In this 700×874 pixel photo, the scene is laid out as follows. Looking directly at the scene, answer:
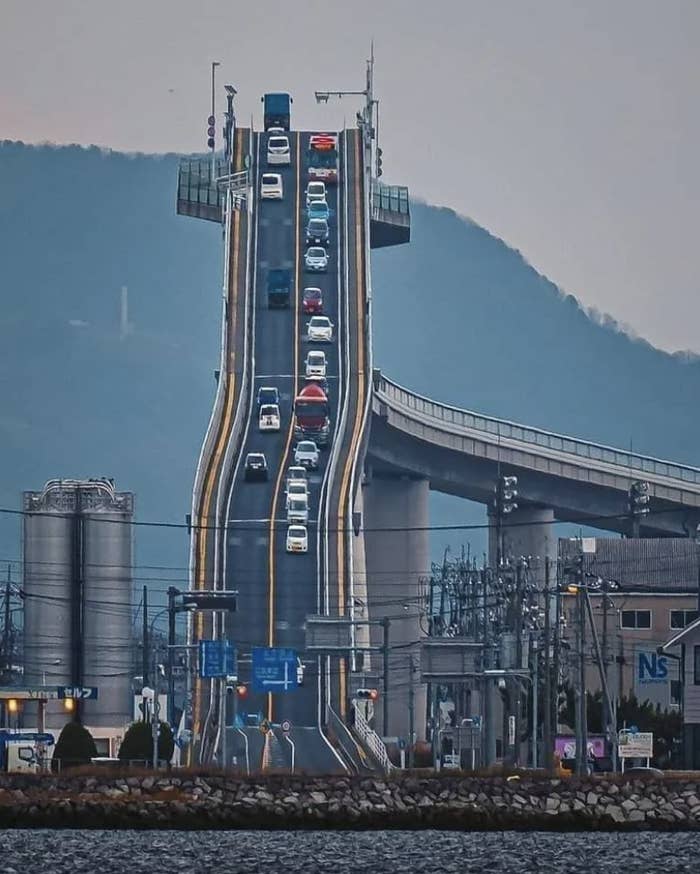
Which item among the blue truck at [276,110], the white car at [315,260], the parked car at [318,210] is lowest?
the white car at [315,260]

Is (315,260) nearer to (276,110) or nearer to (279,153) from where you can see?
(279,153)

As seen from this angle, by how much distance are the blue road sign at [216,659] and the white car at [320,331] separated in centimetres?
3807

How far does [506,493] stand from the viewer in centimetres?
14500

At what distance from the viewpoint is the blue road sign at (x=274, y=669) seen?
102375 mm

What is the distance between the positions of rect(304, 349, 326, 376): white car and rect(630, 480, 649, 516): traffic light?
25.9m

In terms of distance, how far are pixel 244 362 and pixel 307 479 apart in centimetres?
1116

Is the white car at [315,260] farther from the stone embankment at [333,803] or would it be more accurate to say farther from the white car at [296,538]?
the stone embankment at [333,803]

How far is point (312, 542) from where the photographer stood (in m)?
125

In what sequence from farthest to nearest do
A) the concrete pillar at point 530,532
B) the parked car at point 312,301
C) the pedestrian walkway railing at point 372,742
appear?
1. the concrete pillar at point 530,532
2. the parked car at point 312,301
3. the pedestrian walkway railing at point 372,742

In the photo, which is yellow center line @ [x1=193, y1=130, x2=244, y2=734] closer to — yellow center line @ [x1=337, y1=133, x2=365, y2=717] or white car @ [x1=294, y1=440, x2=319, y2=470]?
white car @ [x1=294, y1=440, x2=319, y2=470]

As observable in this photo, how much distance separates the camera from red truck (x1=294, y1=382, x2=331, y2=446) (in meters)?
130

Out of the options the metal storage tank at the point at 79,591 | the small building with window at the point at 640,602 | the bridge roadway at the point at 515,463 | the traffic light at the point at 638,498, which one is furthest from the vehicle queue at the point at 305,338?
the traffic light at the point at 638,498

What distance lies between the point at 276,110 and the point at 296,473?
39.3m

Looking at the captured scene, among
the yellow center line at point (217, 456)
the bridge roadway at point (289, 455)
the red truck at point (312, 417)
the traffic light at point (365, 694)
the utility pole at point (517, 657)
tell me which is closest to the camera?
the utility pole at point (517, 657)
